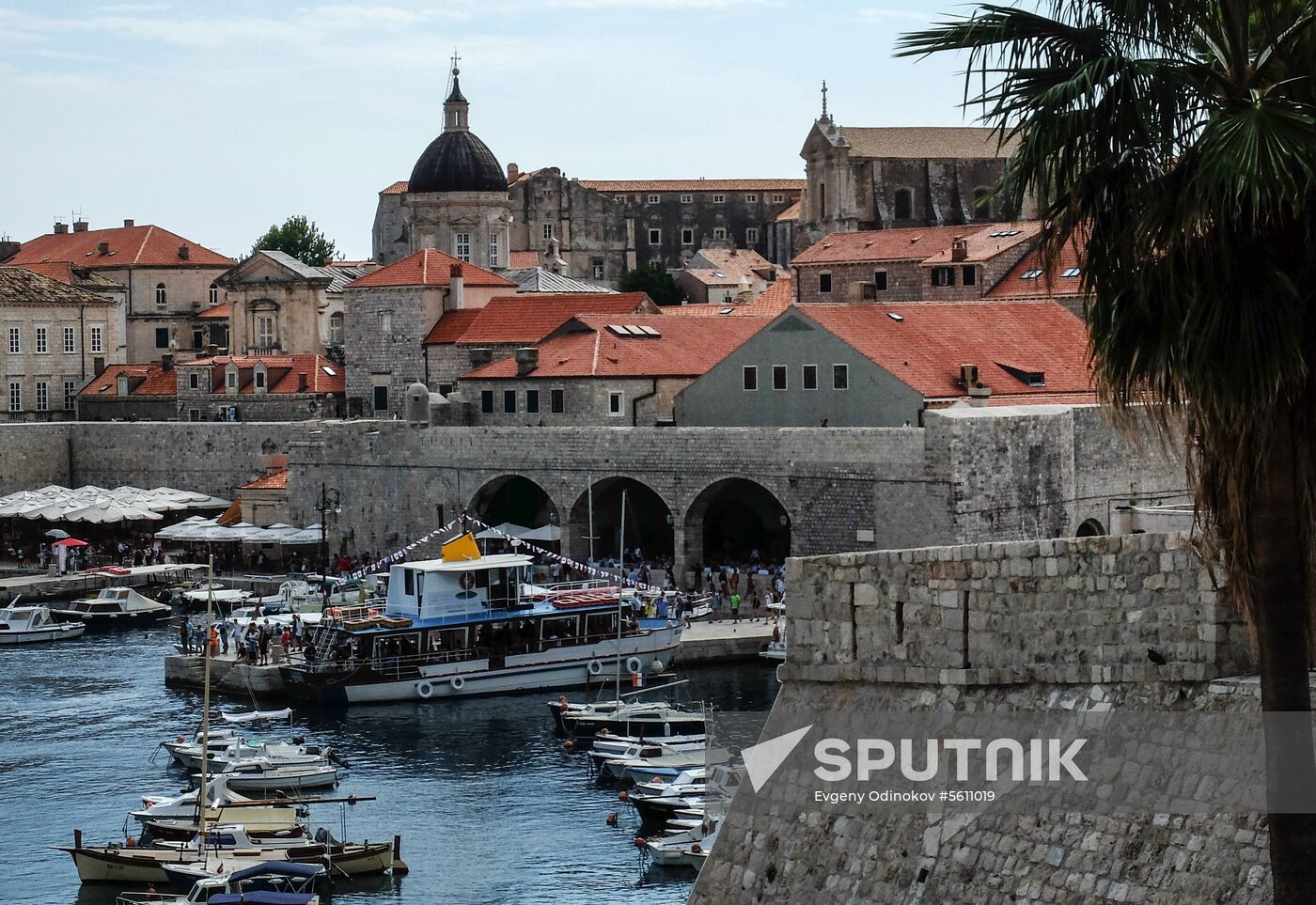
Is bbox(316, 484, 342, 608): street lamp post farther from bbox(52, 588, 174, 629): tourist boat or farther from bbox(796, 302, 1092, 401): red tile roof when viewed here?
bbox(796, 302, 1092, 401): red tile roof

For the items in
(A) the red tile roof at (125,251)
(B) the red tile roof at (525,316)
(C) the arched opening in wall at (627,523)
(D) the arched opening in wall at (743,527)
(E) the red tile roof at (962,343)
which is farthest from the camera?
(A) the red tile roof at (125,251)

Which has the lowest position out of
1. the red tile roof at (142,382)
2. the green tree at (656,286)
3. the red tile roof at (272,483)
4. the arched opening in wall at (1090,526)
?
the arched opening in wall at (1090,526)

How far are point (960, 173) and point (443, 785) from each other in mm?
60497

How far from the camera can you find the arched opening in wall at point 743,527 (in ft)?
153

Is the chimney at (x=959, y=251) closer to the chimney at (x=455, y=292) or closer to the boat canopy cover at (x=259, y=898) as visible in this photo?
the chimney at (x=455, y=292)

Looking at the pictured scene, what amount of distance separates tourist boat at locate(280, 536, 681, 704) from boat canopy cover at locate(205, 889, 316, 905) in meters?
14.6

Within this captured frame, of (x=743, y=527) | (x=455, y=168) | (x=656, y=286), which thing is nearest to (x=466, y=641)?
(x=743, y=527)

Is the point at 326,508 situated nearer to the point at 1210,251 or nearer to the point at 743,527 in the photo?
the point at 743,527

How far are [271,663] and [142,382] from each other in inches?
1197

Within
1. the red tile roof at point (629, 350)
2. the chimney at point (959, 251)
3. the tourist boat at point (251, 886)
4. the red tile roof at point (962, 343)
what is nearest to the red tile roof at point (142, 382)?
the red tile roof at point (629, 350)

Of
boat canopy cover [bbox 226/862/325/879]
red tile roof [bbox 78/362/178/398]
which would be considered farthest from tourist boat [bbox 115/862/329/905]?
red tile roof [bbox 78/362/178/398]

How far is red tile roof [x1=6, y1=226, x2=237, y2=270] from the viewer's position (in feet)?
281

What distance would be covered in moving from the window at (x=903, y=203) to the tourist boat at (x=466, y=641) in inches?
1934

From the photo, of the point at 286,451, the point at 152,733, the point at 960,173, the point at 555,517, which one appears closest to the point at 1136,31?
the point at 152,733
